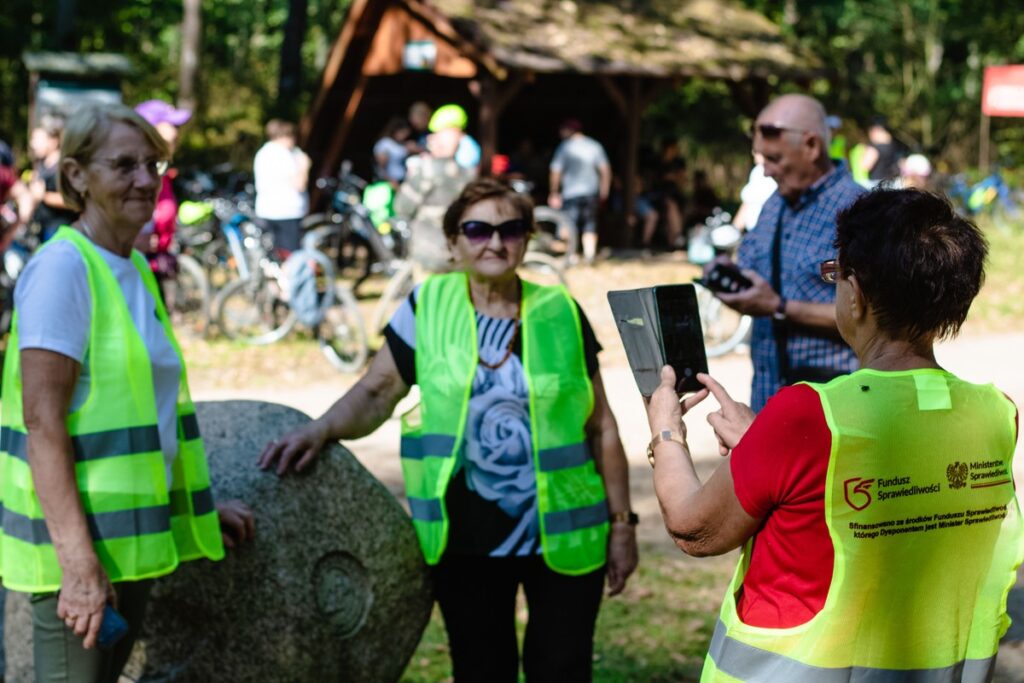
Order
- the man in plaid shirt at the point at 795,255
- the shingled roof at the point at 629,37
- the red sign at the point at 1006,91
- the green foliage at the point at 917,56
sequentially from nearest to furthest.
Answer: the man in plaid shirt at the point at 795,255 → the red sign at the point at 1006,91 → the shingled roof at the point at 629,37 → the green foliage at the point at 917,56

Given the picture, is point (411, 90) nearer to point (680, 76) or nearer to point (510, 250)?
point (680, 76)

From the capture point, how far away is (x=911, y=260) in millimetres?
2350

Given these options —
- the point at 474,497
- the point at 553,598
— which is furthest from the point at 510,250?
the point at 553,598

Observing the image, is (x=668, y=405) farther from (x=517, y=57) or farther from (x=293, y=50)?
(x=293, y=50)

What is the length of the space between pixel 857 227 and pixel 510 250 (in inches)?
64.7

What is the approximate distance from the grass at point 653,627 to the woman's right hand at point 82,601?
237 cm

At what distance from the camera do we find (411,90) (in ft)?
74.1

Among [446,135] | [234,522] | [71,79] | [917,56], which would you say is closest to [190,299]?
[446,135]

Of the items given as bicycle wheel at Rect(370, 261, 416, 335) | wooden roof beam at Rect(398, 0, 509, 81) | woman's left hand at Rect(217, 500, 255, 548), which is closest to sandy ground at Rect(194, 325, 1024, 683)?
bicycle wheel at Rect(370, 261, 416, 335)

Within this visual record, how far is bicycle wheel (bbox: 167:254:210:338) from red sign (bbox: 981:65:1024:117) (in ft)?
32.5

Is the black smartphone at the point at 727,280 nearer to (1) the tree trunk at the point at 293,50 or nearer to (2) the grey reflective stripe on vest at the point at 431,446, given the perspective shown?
(2) the grey reflective stripe on vest at the point at 431,446

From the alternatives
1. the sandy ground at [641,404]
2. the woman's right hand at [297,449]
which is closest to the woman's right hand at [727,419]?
the woman's right hand at [297,449]

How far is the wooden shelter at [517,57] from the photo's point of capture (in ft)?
61.4

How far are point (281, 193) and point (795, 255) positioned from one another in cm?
910
